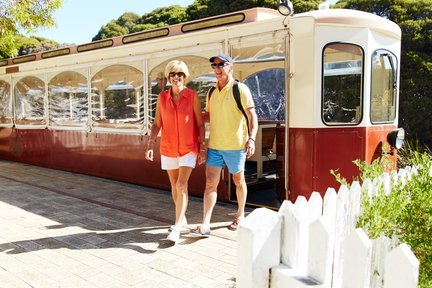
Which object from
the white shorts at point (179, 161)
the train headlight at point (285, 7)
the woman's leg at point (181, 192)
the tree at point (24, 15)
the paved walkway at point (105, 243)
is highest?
the tree at point (24, 15)

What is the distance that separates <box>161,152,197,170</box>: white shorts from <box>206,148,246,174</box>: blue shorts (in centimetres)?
21

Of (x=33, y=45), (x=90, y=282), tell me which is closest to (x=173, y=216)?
(x=90, y=282)

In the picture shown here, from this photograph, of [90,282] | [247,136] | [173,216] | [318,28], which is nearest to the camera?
[90,282]

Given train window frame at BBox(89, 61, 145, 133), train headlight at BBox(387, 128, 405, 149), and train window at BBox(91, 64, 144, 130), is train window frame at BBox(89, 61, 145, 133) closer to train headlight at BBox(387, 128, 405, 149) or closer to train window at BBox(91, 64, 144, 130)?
train window at BBox(91, 64, 144, 130)

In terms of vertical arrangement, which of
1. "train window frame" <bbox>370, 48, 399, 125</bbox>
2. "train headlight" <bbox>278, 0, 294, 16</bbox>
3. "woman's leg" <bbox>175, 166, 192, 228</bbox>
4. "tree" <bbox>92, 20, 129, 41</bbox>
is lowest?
"woman's leg" <bbox>175, 166, 192, 228</bbox>

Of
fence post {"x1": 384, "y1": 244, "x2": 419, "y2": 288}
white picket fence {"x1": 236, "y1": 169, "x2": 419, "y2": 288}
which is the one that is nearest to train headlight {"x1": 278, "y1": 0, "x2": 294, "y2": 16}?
white picket fence {"x1": 236, "y1": 169, "x2": 419, "y2": 288}

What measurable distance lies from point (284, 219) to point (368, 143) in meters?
3.71

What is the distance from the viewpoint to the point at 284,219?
178cm

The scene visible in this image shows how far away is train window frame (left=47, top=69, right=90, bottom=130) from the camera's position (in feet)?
27.7

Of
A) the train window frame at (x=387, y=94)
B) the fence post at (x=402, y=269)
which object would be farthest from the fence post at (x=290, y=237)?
the train window frame at (x=387, y=94)

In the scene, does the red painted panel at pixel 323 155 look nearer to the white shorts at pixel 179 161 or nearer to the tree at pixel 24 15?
the white shorts at pixel 179 161

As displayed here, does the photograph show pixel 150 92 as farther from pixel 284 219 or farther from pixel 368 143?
pixel 284 219

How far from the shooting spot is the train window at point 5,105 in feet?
36.2


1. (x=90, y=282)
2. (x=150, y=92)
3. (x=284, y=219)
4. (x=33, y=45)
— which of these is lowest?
(x=90, y=282)
